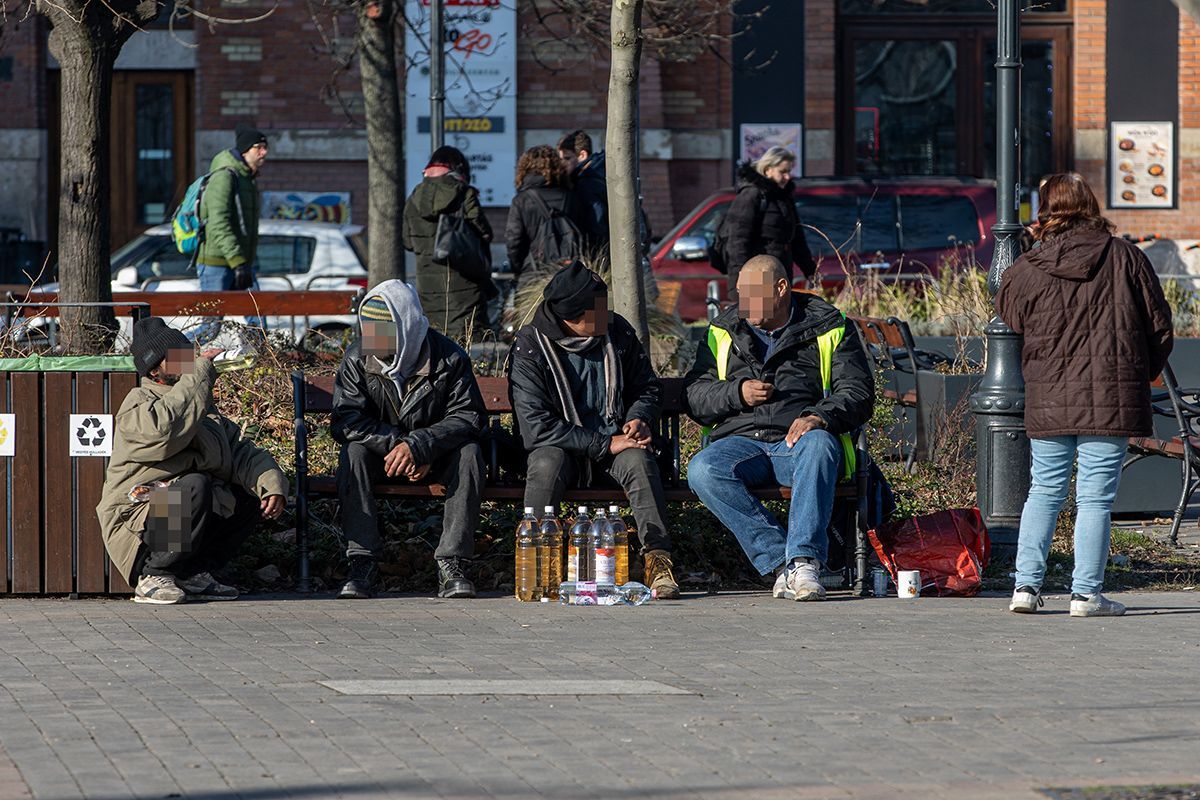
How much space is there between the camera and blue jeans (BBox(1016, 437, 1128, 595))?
7918 millimetres

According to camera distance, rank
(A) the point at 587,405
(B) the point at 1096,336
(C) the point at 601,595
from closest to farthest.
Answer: (B) the point at 1096,336 → (C) the point at 601,595 → (A) the point at 587,405

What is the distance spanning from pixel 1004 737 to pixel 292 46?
2023 centimetres

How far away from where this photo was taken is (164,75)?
83.6 ft

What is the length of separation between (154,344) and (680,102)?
17.6 m

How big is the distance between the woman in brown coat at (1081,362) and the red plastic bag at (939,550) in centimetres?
48

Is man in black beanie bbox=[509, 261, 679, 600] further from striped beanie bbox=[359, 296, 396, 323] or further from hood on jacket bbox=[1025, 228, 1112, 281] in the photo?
hood on jacket bbox=[1025, 228, 1112, 281]

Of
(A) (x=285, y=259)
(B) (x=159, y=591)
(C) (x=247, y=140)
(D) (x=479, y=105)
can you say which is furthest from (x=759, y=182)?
(D) (x=479, y=105)

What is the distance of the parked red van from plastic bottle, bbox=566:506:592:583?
10174mm

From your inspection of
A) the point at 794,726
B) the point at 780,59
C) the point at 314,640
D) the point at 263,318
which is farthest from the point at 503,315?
the point at 780,59

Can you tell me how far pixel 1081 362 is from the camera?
25.7 feet

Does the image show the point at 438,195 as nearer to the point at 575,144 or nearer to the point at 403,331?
the point at 575,144

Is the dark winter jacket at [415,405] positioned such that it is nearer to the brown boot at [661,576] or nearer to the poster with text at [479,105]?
the brown boot at [661,576]

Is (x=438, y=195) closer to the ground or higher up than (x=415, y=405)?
higher up

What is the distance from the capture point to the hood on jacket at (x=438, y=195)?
12.9m
